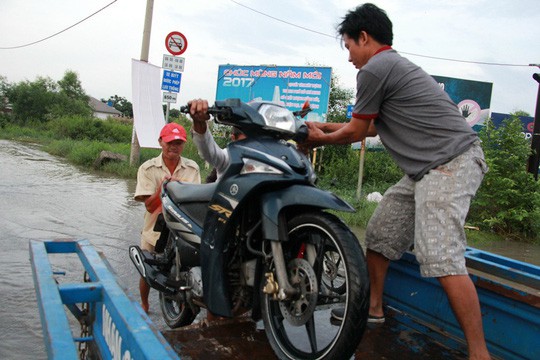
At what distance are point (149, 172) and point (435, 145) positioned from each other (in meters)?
2.20

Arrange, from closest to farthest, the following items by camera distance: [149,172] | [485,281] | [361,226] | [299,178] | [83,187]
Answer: [299,178], [485,281], [149,172], [361,226], [83,187]

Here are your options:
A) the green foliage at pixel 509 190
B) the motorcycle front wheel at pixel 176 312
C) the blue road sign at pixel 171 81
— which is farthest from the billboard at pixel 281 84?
the motorcycle front wheel at pixel 176 312

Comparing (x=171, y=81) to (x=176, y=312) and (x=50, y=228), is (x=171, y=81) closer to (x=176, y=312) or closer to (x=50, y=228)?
(x=50, y=228)

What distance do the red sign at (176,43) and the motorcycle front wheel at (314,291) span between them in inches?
357

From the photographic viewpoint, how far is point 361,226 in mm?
8578

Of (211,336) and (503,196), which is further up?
(503,196)

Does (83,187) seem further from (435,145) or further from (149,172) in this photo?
(435,145)

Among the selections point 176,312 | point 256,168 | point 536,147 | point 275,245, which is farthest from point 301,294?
point 536,147

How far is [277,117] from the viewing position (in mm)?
2648

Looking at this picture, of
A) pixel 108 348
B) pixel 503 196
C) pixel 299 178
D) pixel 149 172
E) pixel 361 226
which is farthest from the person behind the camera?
pixel 503 196

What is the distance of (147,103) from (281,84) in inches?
204

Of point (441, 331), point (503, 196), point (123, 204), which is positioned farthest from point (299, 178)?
point (503, 196)

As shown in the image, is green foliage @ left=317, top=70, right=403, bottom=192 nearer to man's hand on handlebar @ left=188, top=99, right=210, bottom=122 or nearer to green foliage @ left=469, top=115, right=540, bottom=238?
green foliage @ left=469, top=115, right=540, bottom=238

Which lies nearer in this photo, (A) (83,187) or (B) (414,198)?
(B) (414,198)
